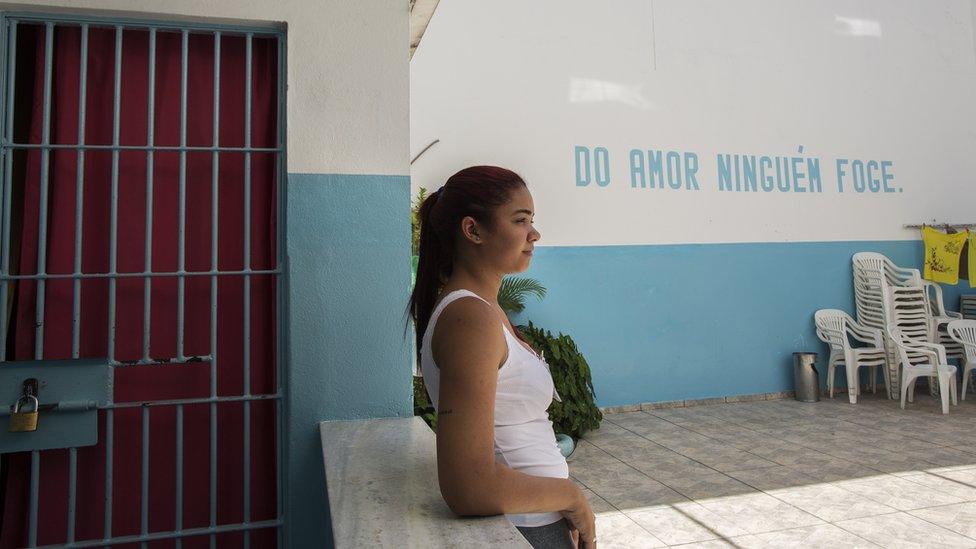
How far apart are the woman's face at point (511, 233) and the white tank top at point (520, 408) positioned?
118 mm

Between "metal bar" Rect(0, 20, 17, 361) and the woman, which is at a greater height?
"metal bar" Rect(0, 20, 17, 361)

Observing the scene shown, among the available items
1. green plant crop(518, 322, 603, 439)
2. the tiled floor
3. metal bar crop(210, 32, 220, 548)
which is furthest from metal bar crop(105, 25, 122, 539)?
green plant crop(518, 322, 603, 439)

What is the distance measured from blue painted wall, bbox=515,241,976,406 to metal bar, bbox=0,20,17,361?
449cm

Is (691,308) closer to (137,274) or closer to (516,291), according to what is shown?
(516,291)

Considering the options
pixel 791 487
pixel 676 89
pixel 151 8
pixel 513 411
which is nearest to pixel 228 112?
pixel 151 8

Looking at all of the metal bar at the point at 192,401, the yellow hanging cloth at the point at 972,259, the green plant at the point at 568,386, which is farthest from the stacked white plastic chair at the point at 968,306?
the metal bar at the point at 192,401

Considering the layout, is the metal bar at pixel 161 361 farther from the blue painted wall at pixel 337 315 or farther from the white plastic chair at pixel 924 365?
the white plastic chair at pixel 924 365

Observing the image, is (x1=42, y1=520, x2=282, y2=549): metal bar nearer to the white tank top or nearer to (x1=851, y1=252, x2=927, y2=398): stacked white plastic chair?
the white tank top

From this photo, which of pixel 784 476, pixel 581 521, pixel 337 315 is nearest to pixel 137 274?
pixel 337 315

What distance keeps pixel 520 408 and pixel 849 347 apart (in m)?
6.68

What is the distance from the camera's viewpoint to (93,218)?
7.04ft

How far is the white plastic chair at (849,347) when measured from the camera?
258 inches

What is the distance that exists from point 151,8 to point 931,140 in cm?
859

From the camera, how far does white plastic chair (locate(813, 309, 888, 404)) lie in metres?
6.55
